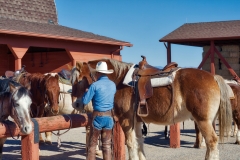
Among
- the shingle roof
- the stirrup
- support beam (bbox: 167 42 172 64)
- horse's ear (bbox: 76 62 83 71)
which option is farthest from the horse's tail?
the shingle roof

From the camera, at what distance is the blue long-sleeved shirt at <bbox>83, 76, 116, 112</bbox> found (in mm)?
6043

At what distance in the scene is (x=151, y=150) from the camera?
974cm

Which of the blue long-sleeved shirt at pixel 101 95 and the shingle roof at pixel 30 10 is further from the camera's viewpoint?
the shingle roof at pixel 30 10

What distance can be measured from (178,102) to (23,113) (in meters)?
2.75

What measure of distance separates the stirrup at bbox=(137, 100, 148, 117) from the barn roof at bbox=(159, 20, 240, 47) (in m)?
11.9

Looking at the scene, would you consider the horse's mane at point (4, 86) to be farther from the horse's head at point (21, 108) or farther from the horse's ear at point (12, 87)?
the horse's head at point (21, 108)

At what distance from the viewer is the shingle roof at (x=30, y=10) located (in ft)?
56.7

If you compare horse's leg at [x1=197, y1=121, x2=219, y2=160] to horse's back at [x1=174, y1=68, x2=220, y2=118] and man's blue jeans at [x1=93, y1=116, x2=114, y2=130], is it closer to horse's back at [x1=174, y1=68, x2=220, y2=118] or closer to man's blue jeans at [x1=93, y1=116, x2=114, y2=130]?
horse's back at [x1=174, y1=68, x2=220, y2=118]

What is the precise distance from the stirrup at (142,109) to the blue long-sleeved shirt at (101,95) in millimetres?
858

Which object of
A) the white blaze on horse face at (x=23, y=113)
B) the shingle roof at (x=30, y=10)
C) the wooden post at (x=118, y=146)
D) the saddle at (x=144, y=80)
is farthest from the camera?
the shingle roof at (x=30, y=10)

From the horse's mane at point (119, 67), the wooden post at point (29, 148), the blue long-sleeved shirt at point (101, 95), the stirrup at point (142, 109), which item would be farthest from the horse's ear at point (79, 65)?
the wooden post at point (29, 148)

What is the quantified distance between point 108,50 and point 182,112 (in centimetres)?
1199

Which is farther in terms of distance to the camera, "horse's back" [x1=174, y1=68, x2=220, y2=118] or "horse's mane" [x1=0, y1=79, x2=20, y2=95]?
"horse's back" [x1=174, y1=68, x2=220, y2=118]

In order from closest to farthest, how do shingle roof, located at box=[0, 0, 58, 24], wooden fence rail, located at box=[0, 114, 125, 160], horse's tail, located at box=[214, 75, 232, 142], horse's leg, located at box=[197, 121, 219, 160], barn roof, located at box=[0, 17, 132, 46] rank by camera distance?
1. wooden fence rail, located at box=[0, 114, 125, 160]
2. horse's leg, located at box=[197, 121, 219, 160]
3. horse's tail, located at box=[214, 75, 232, 142]
4. barn roof, located at box=[0, 17, 132, 46]
5. shingle roof, located at box=[0, 0, 58, 24]
